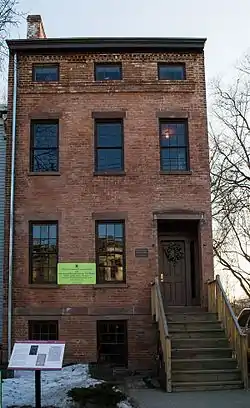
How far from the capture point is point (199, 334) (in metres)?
14.5

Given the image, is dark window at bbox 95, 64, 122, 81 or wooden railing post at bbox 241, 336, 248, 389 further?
dark window at bbox 95, 64, 122, 81

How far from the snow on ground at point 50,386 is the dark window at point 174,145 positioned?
6.72m

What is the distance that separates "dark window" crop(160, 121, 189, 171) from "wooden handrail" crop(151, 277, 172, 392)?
3.81m

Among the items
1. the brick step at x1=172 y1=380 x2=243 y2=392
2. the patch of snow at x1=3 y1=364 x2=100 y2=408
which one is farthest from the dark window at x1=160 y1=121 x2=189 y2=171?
the brick step at x1=172 y1=380 x2=243 y2=392

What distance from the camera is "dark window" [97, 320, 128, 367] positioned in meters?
15.8

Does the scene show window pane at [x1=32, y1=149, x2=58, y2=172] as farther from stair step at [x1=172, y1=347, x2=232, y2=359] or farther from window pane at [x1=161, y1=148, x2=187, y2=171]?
stair step at [x1=172, y1=347, x2=232, y2=359]

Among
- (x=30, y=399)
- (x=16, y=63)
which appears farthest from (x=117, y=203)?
(x=30, y=399)

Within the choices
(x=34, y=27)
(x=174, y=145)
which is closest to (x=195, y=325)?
(x=174, y=145)

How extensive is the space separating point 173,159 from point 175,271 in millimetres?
3553

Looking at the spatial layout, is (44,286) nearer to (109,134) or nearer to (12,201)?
(12,201)

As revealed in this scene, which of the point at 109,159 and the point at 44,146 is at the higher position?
the point at 44,146

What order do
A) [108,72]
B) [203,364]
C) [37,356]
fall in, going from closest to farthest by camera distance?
1. [37,356]
2. [203,364]
3. [108,72]

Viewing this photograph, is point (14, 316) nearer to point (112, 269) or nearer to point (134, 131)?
point (112, 269)

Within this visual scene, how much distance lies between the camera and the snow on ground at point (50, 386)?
10250 millimetres
